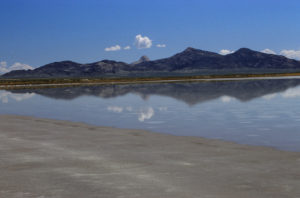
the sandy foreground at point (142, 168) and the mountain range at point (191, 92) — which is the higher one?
the mountain range at point (191, 92)

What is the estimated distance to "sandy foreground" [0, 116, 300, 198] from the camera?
27.1ft

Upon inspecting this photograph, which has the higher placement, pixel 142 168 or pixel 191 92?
pixel 191 92

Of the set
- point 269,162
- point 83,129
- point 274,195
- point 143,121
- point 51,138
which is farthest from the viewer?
point 143,121

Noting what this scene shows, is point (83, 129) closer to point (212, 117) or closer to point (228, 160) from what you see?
point (212, 117)

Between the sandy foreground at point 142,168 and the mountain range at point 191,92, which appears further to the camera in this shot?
the mountain range at point 191,92

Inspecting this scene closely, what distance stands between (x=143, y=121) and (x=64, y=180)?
11978 millimetres

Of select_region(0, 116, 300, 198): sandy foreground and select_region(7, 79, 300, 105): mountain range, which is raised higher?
select_region(7, 79, 300, 105): mountain range

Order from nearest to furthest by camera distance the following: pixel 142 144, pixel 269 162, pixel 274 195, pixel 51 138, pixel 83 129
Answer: pixel 274 195
pixel 269 162
pixel 142 144
pixel 51 138
pixel 83 129

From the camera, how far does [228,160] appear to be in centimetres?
1107

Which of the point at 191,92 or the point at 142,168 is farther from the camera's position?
the point at 191,92

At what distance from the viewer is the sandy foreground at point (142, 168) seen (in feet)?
27.1

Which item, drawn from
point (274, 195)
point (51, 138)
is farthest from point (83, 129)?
point (274, 195)

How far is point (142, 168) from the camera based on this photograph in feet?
33.5

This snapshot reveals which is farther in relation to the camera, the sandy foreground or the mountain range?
the mountain range
